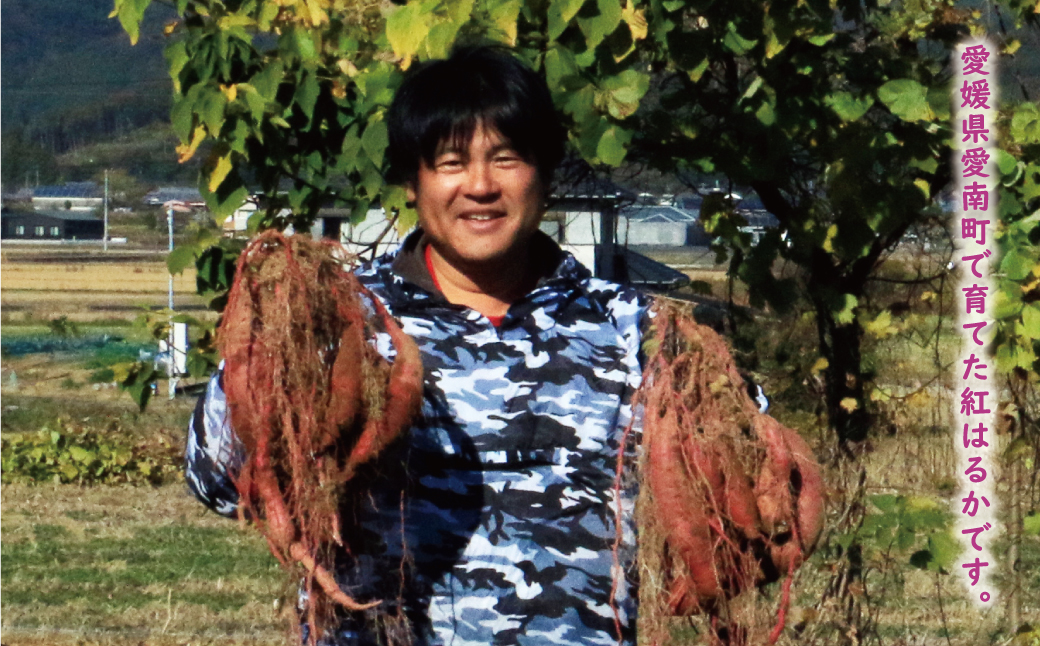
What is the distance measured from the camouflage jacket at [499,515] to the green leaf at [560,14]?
A: 3.43 feet

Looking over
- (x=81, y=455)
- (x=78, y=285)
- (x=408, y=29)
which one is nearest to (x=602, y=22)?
(x=408, y=29)

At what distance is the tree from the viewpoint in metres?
3.12

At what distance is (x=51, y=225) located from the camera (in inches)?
672

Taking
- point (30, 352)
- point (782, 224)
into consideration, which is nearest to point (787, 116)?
point (782, 224)

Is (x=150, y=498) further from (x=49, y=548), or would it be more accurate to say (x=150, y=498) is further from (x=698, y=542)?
(x=698, y=542)

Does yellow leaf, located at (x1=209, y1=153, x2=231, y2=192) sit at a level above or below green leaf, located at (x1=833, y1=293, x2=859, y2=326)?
above

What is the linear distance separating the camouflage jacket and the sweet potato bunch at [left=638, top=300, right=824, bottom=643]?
0.31 feet

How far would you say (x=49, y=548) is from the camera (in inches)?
278

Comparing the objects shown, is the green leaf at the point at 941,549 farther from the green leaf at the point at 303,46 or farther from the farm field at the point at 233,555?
the green leaf at the point at 303,46

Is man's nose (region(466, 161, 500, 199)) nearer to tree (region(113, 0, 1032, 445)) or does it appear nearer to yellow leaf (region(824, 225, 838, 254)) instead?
tree (region(113, 0, 1032, 445))

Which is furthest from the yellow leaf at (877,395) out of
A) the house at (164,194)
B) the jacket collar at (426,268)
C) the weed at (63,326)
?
the house at (164,194)

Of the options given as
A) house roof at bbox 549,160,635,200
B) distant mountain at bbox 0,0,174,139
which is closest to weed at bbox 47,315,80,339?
distant mountain at bbox 0,0,174,139

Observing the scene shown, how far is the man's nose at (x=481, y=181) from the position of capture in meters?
2.20

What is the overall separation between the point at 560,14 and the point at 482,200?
0.93 metres
